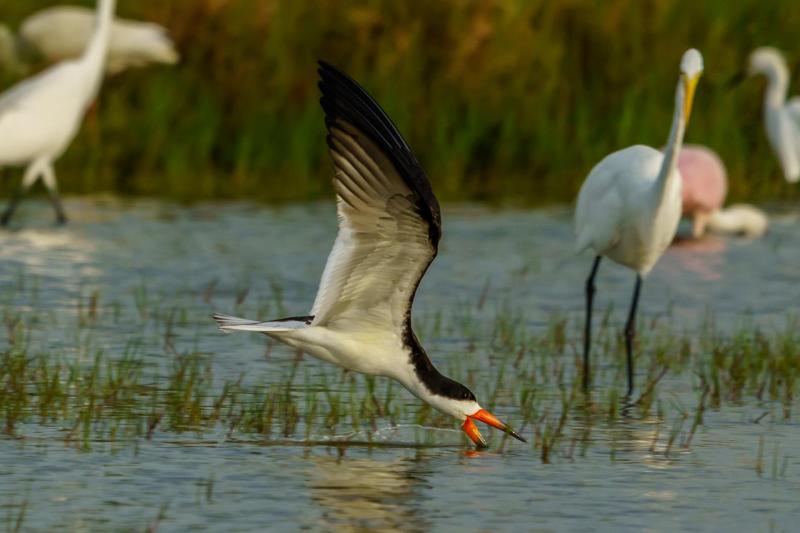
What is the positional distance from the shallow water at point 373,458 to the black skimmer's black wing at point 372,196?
2.51 feet

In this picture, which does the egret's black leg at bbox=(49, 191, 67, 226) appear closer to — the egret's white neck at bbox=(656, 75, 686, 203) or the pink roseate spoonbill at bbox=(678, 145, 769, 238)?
the pink roseate spoonbill at bbox=(678, 145, 769, 238)

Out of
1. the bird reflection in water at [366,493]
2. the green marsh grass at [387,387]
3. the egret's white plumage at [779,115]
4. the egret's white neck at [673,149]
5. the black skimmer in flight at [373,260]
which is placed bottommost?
the bird reflection in water at [366,493]

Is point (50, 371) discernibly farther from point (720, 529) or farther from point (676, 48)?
point (676, 48)

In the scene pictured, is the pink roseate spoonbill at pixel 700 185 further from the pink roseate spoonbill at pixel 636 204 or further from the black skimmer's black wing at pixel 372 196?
the black skimmer's black wing at pixel 372 196

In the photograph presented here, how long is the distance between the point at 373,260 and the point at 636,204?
9.43ft

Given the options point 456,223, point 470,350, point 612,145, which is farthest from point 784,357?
point 612,145

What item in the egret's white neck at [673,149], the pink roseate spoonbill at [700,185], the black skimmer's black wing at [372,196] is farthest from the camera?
the pink roseate spoonbill at [700,185]

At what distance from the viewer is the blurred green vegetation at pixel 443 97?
1731 cm

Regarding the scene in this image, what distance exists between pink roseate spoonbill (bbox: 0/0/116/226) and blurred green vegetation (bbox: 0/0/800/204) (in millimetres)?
1906

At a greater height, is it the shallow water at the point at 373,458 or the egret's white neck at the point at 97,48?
the egret's white neck at the point at 97,48

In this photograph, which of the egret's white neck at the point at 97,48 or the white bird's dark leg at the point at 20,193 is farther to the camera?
the egret's white neck at the point at 97,48

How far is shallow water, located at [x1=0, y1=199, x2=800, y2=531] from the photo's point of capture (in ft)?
21.0

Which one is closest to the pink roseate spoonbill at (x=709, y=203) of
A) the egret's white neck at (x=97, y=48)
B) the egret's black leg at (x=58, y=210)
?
the egret's white neck at (x=97, y=48)

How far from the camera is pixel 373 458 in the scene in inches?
289
